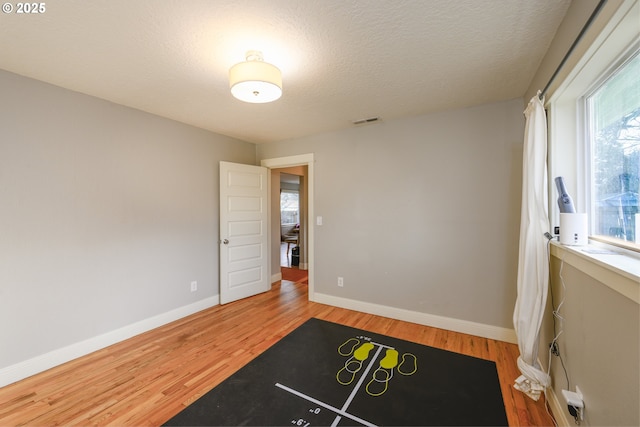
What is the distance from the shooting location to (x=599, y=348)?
1.16 m

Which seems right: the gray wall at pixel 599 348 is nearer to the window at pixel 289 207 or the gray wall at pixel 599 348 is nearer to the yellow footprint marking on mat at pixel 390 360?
the yellow footprint marking on mat at pixel 390 360

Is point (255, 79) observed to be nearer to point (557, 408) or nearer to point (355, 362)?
point (355, 362)

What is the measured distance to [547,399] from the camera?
1.79 meters

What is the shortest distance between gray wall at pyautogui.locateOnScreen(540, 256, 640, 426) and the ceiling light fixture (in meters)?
2.05

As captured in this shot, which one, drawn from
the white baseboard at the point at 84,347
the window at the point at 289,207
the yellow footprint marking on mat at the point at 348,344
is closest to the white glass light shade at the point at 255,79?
the yellow footprint marking on mat at the point at 348,344

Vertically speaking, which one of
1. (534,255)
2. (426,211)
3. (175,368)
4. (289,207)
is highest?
(289,207)

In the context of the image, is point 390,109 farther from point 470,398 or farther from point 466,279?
point 470,398

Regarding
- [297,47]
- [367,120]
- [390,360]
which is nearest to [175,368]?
[390,360]

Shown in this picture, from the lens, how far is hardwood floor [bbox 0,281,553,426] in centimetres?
172

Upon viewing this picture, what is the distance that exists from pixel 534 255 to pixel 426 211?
126cm

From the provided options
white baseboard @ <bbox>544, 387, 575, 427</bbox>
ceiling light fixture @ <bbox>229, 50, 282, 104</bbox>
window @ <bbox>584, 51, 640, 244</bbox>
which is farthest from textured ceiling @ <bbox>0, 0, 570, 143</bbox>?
white baseboard @ <bbox>544, 387, 575, 427</bbox>

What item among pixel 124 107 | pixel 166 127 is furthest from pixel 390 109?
pixel 124 107

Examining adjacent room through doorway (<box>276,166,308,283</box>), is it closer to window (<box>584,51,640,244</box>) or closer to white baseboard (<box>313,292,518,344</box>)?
white baseboard (<box>313,292,518,344</box>)

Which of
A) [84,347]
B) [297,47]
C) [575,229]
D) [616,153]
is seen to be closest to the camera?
[616,153]
